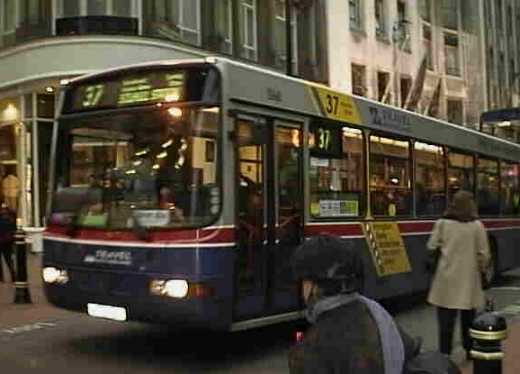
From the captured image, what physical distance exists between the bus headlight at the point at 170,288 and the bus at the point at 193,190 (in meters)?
0.01

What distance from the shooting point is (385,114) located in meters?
11.8

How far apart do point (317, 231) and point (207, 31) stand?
659 inches

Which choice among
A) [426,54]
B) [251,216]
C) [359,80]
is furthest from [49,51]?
[426,54]

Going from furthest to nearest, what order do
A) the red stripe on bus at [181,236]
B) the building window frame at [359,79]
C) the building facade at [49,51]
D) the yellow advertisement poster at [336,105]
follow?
the building window frame at [359,79], the building facade at [49,51], the yellow advertisement poster at [336,105], the red stripe on bus at [181,236]

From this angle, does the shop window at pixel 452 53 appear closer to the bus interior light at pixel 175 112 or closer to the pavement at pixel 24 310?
the pavement at pixel 24 310

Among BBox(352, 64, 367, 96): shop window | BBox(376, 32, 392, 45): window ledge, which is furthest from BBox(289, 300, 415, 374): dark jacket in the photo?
BBox(376, 32, 392, 45): window ledge

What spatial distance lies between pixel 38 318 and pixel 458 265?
654cm

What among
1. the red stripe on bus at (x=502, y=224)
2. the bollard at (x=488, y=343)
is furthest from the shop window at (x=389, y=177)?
the bollard at (x=488, y=343)

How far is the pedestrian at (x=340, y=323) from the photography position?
278 cm

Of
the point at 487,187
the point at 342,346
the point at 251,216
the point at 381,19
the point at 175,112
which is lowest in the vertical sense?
the point at 342,346

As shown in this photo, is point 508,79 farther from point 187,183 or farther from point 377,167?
point 187,183

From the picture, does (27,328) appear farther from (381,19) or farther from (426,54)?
(426,54)

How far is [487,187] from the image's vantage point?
630 inches

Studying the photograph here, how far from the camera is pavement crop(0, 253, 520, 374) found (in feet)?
27.5
